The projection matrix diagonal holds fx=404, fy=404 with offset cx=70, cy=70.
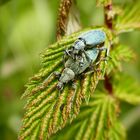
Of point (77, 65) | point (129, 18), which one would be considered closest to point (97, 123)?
point (77, 65)

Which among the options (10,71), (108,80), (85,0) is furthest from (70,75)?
(85,0)

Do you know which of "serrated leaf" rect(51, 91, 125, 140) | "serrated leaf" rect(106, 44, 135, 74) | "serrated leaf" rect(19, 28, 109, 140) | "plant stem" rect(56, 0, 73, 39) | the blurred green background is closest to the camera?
"serrated leaf" rect(19, 28, 109, 140)

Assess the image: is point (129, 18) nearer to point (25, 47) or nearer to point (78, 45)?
point (78, 45)

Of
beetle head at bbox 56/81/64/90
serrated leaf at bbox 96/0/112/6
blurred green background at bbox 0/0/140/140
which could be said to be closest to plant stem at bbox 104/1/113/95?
serrated leaf at bbox 96/0/112/6

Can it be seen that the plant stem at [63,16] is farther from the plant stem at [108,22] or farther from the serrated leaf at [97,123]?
the serrated leaf at [97,123]

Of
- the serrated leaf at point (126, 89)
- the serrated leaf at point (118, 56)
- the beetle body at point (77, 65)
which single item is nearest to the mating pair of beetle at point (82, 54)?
the beetle body at point (77, 65)

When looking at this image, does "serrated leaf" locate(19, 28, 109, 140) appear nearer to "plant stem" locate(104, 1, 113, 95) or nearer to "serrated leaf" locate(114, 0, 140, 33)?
"plant stem" locate(104, 1, 113, 95)
